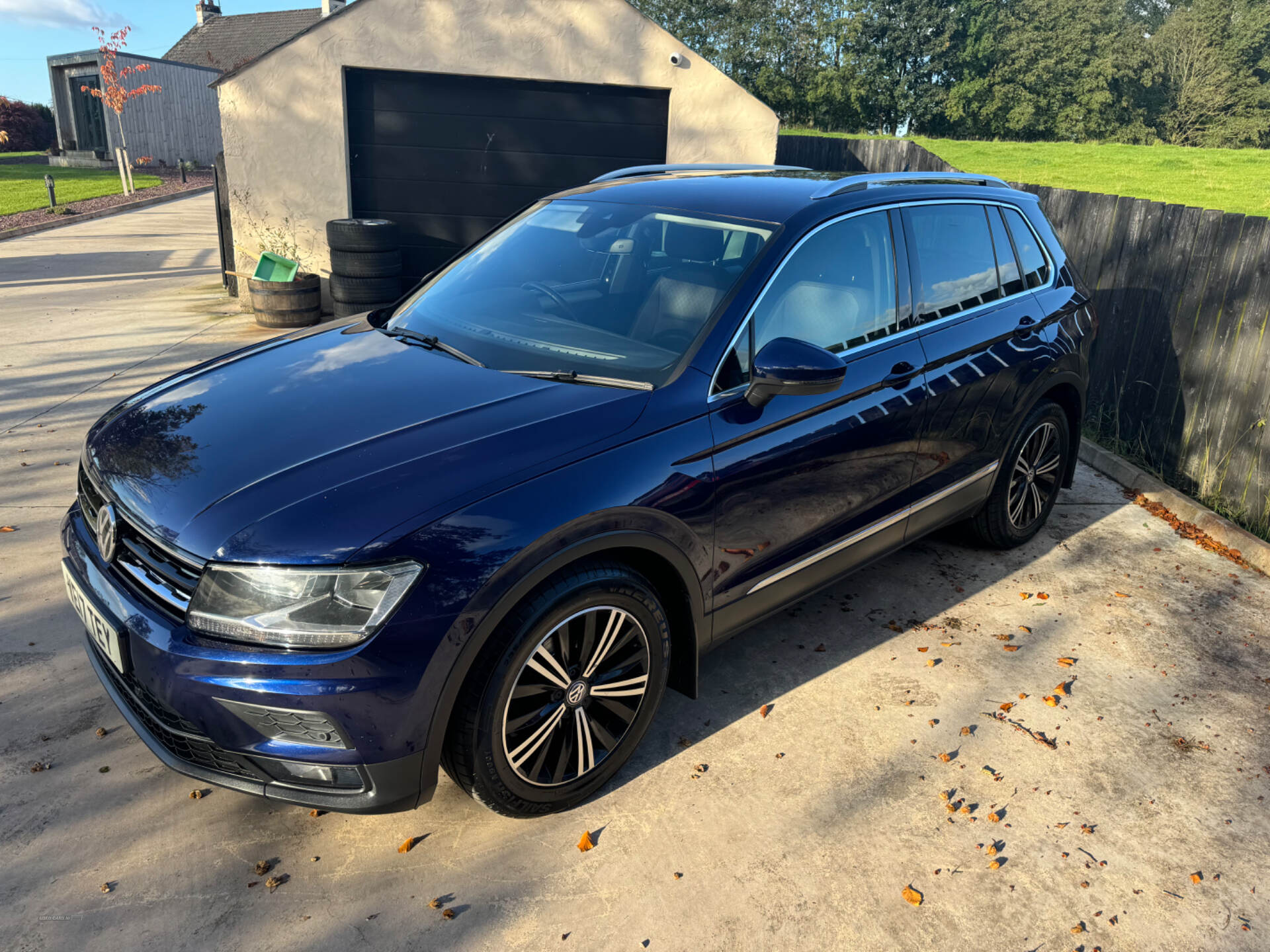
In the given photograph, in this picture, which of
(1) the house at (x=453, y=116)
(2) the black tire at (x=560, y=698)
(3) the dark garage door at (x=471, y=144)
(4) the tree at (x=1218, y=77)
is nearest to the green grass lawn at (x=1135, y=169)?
(1) the house at (x=453, y=116)

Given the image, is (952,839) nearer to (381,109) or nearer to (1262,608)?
(1262,608)

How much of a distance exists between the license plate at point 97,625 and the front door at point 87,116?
36.6 meters

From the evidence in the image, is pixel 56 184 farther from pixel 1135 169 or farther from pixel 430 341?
pixel 1135 169

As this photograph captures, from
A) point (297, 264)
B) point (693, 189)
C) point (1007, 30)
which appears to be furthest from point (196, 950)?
point (1007, 30)

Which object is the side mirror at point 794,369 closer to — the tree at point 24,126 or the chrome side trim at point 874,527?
the chrome side trim at point 874,527

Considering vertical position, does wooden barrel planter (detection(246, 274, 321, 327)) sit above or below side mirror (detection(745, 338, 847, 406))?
below

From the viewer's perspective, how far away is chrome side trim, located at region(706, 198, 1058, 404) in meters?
3.15

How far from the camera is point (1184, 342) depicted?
246 inches

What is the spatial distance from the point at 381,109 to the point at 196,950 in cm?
922

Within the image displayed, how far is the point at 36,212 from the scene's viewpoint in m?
18.9

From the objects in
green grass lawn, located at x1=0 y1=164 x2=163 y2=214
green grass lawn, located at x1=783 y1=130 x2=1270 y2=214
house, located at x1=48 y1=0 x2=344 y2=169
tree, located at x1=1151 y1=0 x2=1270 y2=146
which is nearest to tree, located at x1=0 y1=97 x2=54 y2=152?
house, located at x1=48 y1=0 x2=344 y2=169

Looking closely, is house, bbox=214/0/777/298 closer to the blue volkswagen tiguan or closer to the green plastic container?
the green plastic container

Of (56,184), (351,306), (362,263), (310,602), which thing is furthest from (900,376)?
(56,184)

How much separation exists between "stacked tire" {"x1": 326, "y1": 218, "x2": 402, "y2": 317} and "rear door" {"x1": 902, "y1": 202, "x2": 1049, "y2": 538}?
19.9 ft
